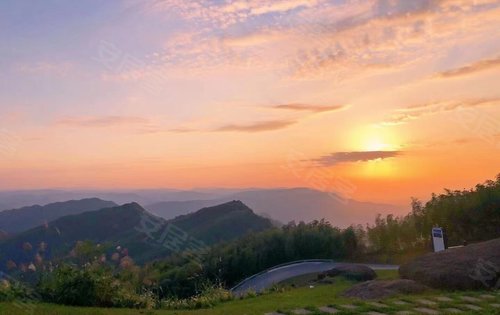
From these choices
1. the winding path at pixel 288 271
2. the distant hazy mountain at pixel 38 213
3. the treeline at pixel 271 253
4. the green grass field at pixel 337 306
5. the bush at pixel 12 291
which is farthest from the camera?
the distant hazy mountain at pixel 38 213

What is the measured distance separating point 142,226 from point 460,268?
63.5 metres

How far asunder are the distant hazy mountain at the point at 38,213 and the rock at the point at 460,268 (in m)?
79.1

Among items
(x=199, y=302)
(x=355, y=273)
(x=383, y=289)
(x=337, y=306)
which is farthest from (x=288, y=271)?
(x=337, y=306)

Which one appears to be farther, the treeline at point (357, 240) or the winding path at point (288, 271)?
the treeline at point (357, 240)

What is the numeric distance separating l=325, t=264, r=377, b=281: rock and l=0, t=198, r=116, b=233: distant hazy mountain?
7639 centimetres

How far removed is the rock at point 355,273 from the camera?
13.8 m

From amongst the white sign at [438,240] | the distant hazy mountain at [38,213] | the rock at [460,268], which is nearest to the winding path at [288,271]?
the white sign at [438,240]

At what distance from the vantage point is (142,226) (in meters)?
71.1

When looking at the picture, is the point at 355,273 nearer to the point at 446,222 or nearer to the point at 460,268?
the point at 460,268

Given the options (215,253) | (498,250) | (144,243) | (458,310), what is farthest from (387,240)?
(144,243)

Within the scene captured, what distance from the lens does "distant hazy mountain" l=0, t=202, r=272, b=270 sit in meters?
57.9

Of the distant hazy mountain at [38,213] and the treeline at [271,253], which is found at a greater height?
the distant hazy mountain at [38,213]

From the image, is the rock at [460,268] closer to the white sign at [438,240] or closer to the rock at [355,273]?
the rock at [355,273]
